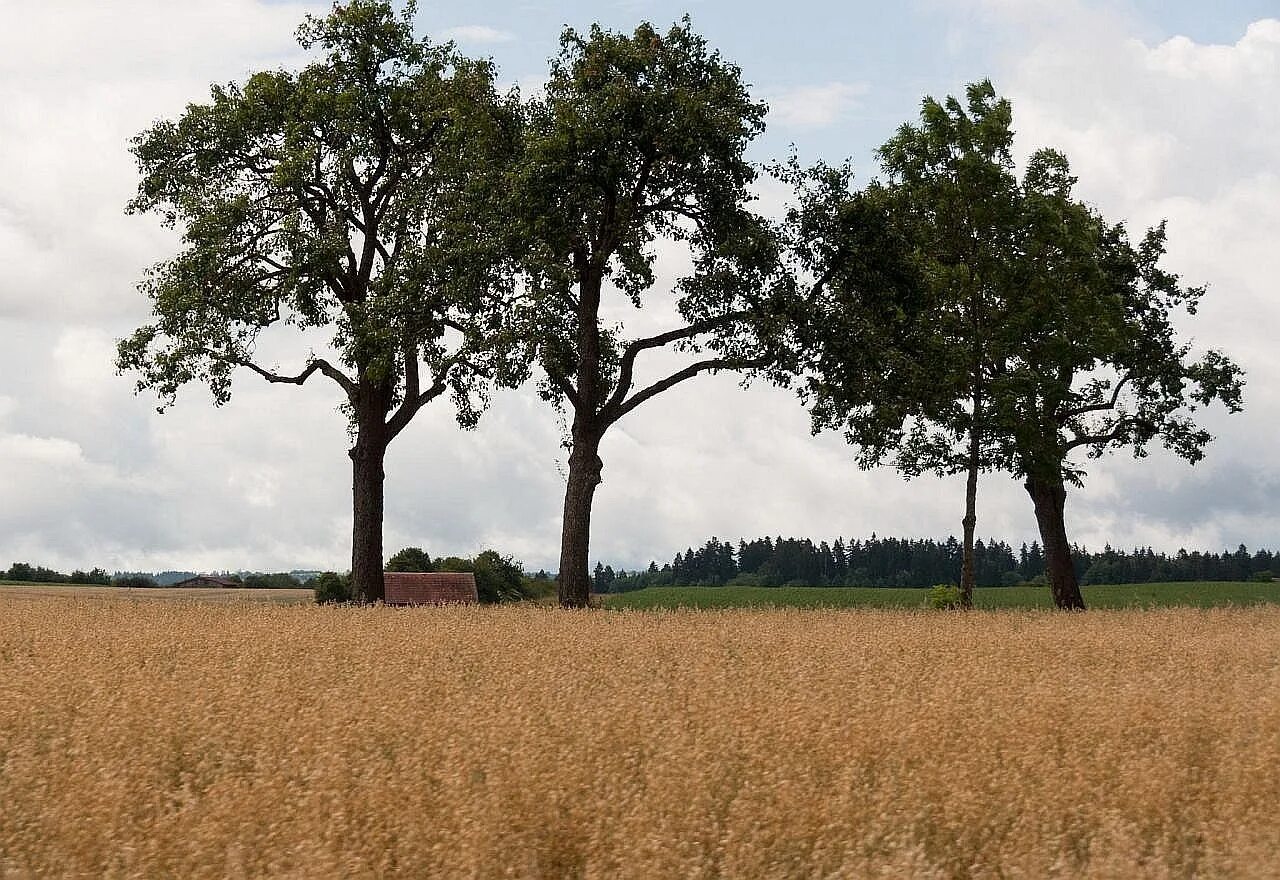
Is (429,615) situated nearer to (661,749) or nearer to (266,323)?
(266,323)

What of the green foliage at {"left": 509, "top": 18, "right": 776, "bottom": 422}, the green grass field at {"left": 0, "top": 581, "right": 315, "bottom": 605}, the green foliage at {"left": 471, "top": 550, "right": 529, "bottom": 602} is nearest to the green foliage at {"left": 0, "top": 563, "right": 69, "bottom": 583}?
the green grass field at {"left": 0, "top": 581, "right": 315, "bottom": 605}

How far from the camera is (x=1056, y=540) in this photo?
34.8 m

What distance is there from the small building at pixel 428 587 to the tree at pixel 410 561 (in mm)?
6406

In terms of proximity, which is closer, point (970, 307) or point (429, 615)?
point (429, 615)

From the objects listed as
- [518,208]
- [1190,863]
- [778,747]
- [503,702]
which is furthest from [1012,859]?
[518,208]

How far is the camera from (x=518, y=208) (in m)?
24.5

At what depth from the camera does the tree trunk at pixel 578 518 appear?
26.5 meters

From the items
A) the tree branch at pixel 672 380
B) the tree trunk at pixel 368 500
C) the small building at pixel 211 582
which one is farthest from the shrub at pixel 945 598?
the small building at pixel 211 582

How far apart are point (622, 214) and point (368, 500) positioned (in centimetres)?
1013

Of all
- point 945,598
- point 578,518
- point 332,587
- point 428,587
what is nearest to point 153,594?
point 332,587

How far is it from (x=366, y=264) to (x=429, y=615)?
12141 mm

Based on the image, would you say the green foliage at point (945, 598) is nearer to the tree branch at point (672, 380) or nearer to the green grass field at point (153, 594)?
the tree branch at point (672, 380)

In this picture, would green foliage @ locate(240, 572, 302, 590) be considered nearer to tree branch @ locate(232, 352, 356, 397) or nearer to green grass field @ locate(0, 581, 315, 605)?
green grass field @ locate(0, 581, 315, 605)

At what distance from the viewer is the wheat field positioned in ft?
20.5
